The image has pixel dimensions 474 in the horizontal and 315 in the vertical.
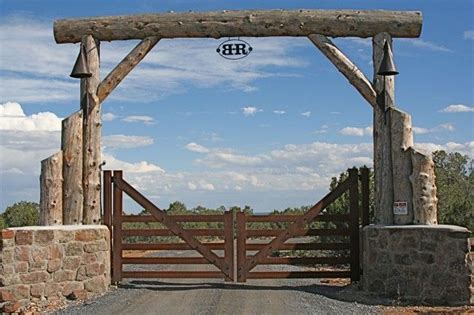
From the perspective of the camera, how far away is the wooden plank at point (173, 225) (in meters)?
13.3

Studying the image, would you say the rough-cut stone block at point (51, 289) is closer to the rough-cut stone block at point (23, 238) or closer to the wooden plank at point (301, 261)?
the rough-cut stone block at point (23, 238)

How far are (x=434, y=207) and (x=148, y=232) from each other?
495 centimetres

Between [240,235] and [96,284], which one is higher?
[240,235]

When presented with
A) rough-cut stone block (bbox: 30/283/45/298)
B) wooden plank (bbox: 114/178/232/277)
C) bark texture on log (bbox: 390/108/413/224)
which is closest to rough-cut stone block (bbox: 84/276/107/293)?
rough-cut stone block (bbox: 30/283/45/298)

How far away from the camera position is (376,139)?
42.3ft

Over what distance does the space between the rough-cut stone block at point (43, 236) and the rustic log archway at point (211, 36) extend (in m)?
0.75

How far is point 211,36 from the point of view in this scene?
42.9ft

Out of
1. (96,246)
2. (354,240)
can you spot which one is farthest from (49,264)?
(354,240)

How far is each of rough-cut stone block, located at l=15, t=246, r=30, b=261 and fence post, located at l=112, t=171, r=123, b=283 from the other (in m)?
2.01

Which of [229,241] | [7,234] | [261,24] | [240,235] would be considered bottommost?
[229,241]

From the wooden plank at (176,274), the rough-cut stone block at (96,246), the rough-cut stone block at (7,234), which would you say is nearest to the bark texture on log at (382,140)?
the wooden plank at (176,274)

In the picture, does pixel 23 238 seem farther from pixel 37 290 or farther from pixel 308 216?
pixel 308 216

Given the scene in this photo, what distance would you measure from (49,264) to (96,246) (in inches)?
39.9

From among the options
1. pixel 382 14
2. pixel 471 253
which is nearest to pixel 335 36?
pixel 382 14
